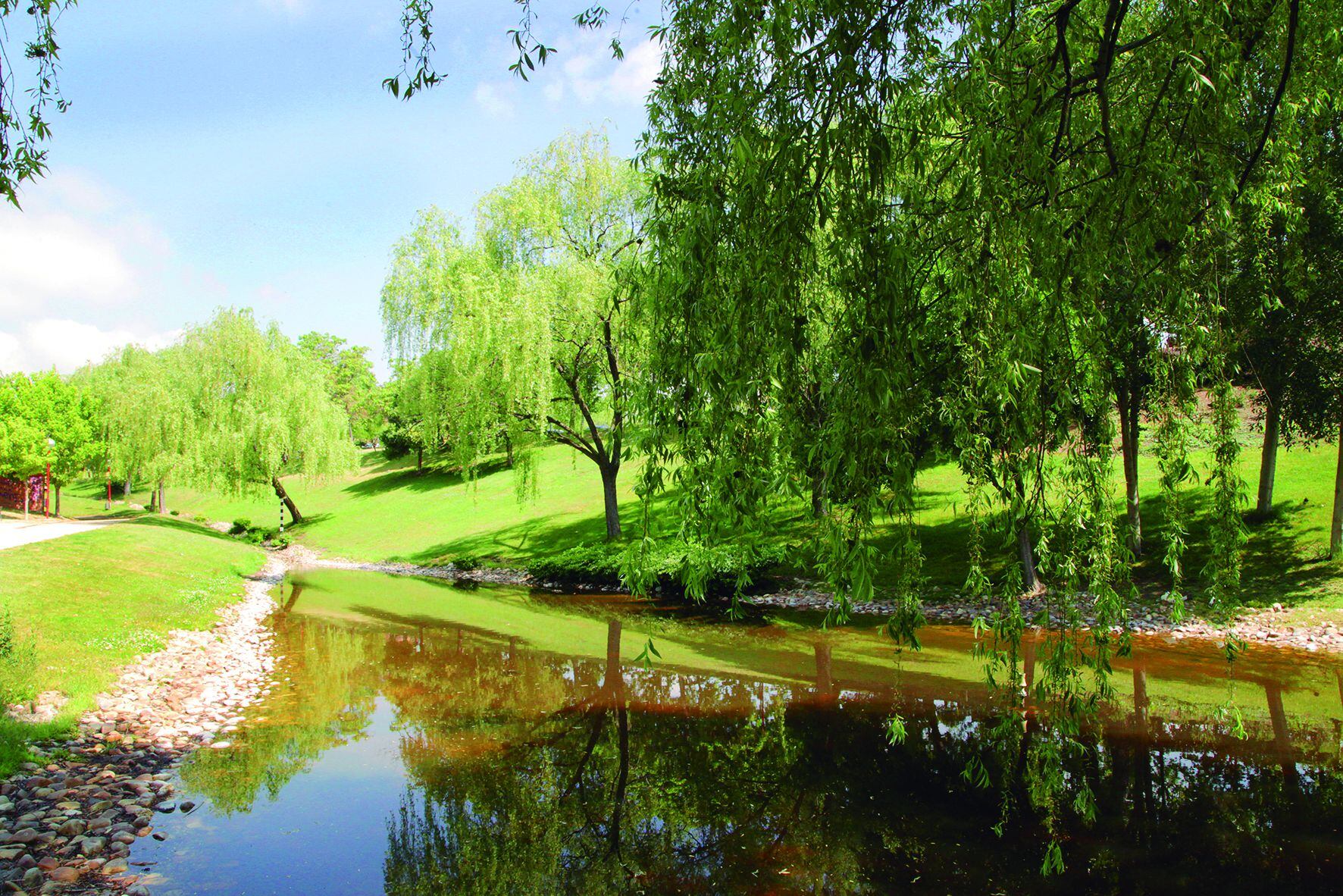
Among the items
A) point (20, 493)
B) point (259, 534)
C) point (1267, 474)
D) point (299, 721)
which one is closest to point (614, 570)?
point (299, 721)

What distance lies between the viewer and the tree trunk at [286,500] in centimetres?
2895

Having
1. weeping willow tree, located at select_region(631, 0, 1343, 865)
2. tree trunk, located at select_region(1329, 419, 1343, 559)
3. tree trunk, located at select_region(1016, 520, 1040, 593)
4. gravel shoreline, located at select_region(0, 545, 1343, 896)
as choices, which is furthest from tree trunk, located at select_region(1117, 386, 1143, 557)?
weeping willow tree, located at select_region(631, 0, 1343, 865)

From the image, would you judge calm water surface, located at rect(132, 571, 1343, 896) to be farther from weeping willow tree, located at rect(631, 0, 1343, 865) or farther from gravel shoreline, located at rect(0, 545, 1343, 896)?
weeping willow tree, located at rect(631, 0, 1343, 865)

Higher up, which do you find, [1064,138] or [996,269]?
[1064,138]

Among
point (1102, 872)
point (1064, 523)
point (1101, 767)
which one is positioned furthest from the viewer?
point (1101, 767)

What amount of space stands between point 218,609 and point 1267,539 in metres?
19.0

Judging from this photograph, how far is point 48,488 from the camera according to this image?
31234 millimetres

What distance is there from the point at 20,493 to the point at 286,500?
13511 millimetres

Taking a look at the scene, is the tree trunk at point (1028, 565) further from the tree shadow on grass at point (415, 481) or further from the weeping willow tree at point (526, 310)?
the tree shadow on grass at point (415, 481)

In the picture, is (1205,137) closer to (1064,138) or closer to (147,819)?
(1064,138)

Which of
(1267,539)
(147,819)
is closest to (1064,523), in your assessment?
(147,819)

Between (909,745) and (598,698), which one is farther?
(598,698)

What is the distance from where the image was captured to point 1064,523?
148 inches

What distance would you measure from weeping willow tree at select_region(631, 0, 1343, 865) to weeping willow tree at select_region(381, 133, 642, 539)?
13.2 metres
